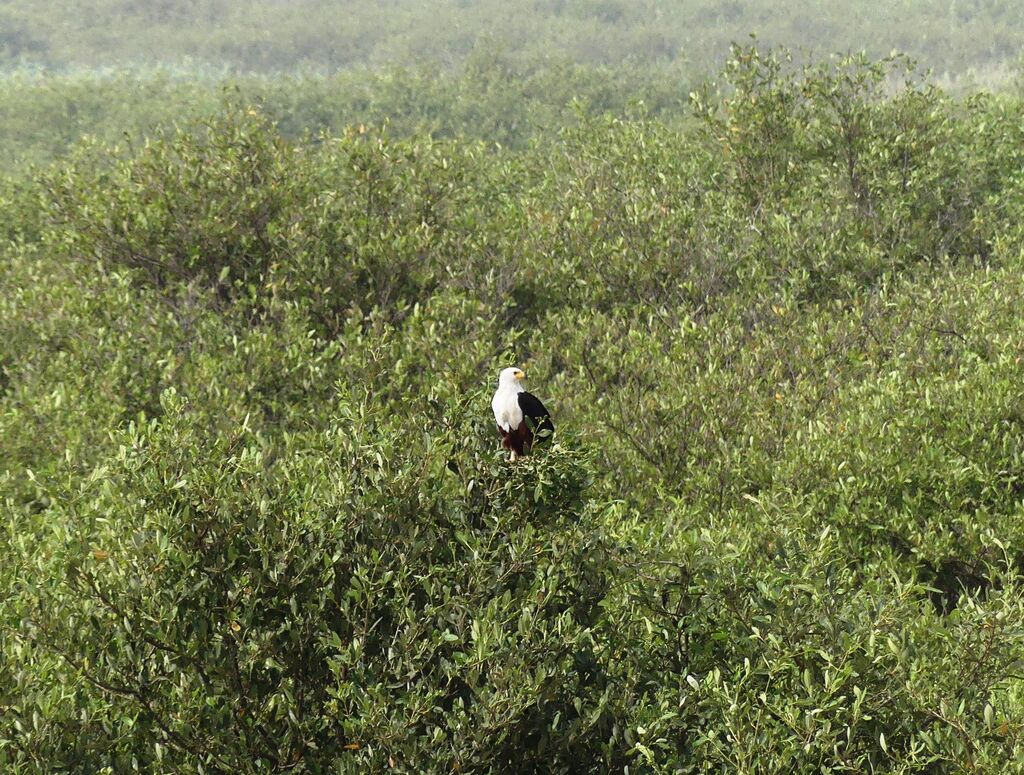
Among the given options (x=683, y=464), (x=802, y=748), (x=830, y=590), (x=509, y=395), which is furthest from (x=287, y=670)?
(x=683, y=464)

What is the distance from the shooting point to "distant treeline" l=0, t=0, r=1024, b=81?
89.1 metres

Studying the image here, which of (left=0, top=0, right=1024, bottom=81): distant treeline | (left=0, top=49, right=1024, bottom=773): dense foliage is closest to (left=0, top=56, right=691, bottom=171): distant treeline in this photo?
(left=0, top=0, right=1024, bottom=81): distant treeline

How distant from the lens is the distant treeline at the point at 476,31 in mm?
89062

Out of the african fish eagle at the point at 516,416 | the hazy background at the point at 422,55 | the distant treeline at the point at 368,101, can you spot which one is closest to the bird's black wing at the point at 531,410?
the african fish eagle at the point at 516,416

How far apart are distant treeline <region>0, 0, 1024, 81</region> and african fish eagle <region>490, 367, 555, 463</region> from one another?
75147 mm

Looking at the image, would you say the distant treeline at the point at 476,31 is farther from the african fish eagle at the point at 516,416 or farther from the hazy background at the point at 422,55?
the african fish eagle at the point at 516,416

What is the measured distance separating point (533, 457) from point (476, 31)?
9301 centimetres

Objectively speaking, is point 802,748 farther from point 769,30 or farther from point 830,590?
point 769,30

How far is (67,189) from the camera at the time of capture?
71.2ft

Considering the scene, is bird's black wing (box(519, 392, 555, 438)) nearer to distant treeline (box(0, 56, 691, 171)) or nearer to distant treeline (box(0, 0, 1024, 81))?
distant treeline (box(0, 56, 691, 171))

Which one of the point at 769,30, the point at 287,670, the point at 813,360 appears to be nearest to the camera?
the point at 287,670

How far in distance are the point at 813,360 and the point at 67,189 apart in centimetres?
1647

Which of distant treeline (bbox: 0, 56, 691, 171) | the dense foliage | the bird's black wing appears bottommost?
distant treeline (bbox: 0, 56, 691, 171)

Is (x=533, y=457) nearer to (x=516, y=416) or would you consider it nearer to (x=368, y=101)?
(x=516, y=416)
